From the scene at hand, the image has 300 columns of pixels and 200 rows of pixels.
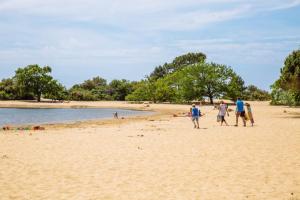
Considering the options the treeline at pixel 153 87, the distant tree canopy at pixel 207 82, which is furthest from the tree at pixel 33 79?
the distant tree canopy at pixel 207 82

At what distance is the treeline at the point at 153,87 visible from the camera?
7056 cm

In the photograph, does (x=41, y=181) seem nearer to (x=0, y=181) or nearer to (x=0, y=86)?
(x=0, y=181)

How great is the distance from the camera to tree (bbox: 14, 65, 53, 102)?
83.4 metres

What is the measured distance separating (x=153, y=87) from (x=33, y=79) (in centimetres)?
2379

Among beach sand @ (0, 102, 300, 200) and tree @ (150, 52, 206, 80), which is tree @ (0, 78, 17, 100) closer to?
tree @ (150, 52, 206, 80)

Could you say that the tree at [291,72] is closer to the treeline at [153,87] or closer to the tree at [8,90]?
the treeline at [153,87]

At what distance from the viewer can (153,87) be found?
8181 centimetres

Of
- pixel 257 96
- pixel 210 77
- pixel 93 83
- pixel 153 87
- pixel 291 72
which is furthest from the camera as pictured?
pixel 93 83

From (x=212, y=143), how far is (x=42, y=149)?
269 inches

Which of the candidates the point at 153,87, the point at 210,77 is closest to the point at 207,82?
the point at 210,77

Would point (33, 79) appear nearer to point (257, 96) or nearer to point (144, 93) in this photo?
point (144, 93)

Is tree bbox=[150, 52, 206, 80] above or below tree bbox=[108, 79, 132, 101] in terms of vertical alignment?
above

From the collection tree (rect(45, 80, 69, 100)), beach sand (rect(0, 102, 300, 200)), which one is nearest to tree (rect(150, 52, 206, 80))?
tree (rect(45, 80, 69, 100))

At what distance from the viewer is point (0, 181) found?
10.3 metres
